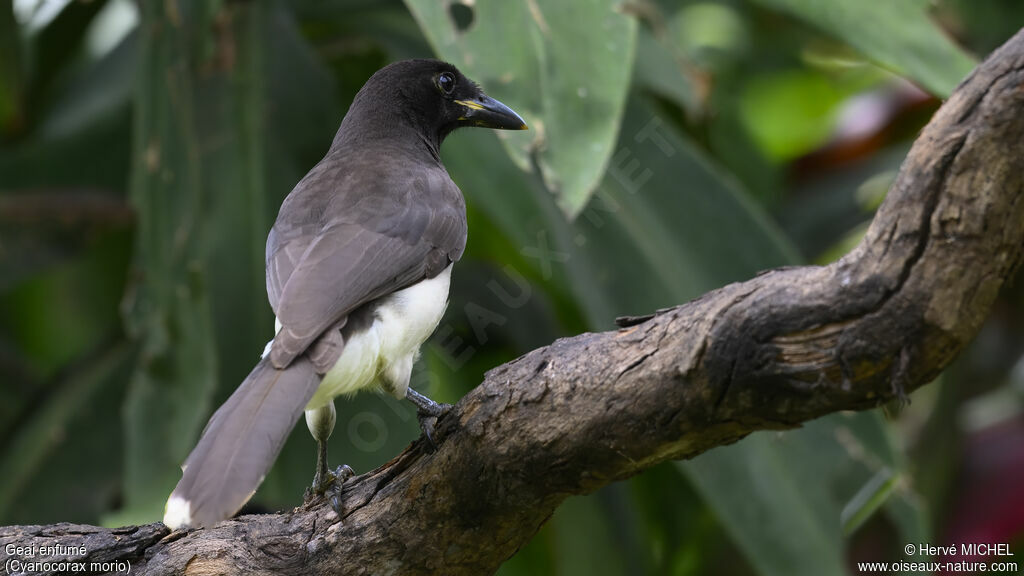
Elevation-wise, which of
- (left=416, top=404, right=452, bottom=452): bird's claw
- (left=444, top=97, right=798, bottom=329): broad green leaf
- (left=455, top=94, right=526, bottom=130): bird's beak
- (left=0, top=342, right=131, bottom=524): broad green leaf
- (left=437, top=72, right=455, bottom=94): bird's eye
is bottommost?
(left=444, top=97, right=798, bottom=329): broad green leaf

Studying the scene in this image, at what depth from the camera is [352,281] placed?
261 centimetres

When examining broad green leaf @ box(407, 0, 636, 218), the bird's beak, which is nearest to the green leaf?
broad green leaf @ box(407, 0, 636, 218)

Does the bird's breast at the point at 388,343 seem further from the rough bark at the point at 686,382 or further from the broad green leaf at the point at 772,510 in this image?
the broad green leaf at the point at 772,510

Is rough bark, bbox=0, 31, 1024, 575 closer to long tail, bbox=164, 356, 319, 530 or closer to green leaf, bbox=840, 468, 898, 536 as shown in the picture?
long tail, bbox=164, 356, 319, 530

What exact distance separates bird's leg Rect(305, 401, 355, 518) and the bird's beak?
1120mm

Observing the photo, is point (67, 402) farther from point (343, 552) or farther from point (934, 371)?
point (934, 371)

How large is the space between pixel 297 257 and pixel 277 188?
1.88 meters

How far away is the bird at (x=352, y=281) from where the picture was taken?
2.10 metres

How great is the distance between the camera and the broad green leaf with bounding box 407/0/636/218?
295cm

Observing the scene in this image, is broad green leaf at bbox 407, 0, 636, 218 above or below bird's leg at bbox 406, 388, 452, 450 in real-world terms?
above

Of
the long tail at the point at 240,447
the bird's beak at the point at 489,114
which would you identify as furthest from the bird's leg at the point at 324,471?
the bird's beak at the point at 489,114

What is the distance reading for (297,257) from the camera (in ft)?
8.94

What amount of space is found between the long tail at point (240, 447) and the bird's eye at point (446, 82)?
1.50 meters

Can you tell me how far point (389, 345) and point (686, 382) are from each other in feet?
3.30
